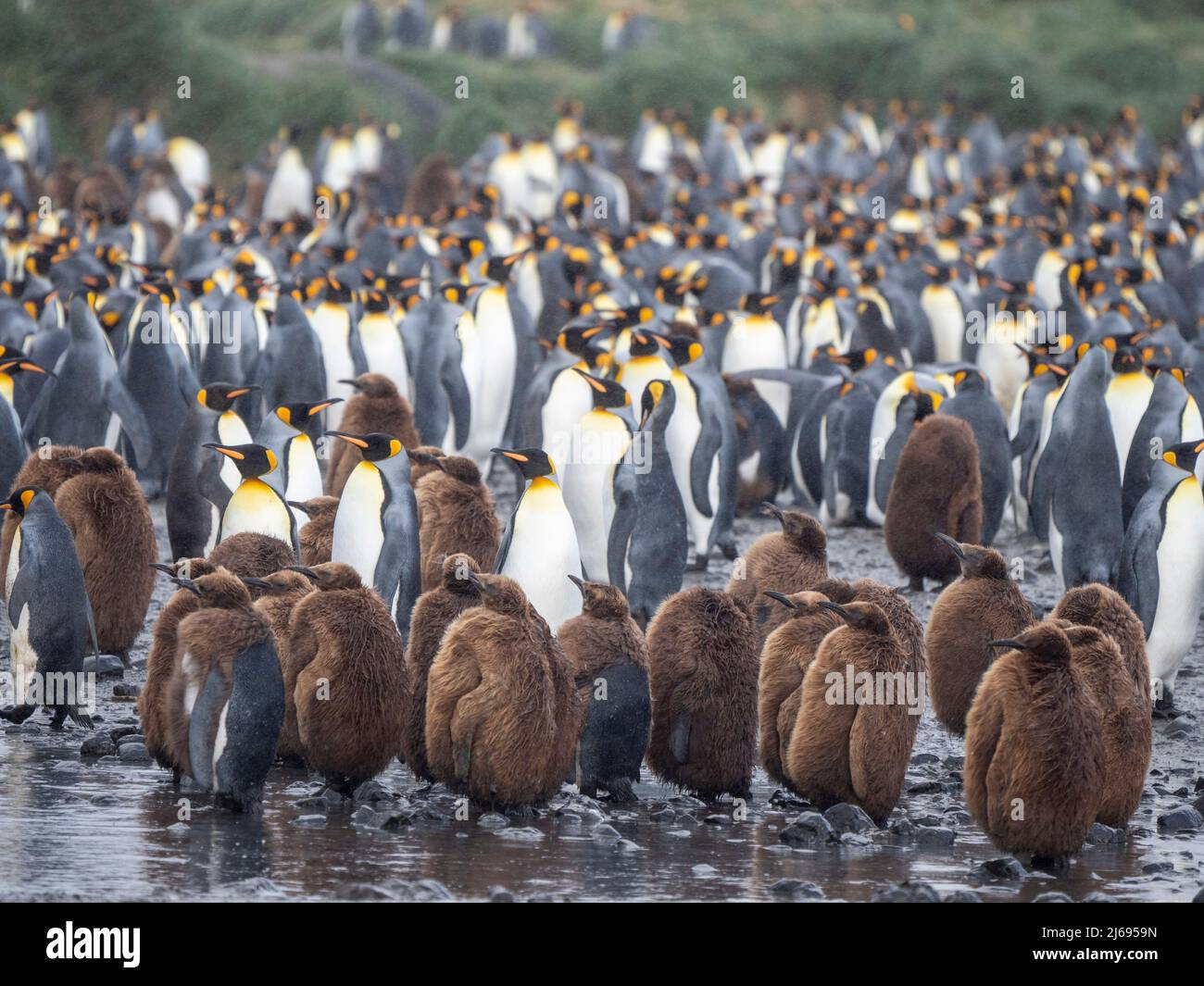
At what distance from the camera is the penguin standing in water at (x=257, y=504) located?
7.00 m

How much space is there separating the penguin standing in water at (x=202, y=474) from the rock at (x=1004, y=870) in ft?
13.5

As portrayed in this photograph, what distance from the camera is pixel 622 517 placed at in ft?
25.2

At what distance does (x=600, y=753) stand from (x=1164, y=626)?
2.75 meters

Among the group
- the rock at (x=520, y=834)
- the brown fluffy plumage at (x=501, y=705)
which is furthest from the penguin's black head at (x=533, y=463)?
the rock at (x=520, y=834)

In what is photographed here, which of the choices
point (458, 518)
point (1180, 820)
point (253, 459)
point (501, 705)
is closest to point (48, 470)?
point (253, 459)

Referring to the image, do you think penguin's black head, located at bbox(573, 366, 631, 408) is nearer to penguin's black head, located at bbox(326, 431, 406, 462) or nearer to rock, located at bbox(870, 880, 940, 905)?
penguin's black head, located at bbox(326, 431, 406, 462)

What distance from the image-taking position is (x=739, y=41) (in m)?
29.7

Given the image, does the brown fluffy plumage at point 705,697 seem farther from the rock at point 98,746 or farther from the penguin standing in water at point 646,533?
the penguin standing in water at point 646,533

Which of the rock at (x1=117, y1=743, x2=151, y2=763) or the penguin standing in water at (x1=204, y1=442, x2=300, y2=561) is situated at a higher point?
the penguin standing in water at (x1=204, y1=442, x2=300, y2=561)

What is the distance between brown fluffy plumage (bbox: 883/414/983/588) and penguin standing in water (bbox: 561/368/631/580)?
1.36 metres

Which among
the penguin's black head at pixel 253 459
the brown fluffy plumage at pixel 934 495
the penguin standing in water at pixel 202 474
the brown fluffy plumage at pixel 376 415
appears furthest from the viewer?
the brown fluffy plumage at pixel 376 415

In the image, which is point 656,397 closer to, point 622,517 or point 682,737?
point 622,517

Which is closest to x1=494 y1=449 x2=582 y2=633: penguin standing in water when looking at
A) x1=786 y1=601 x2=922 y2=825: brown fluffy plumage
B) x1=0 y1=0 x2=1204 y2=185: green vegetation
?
x1=786 y1=601 x2=922 y2=825: brown fluffy plumage

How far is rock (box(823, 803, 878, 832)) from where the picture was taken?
5387 millimetres
